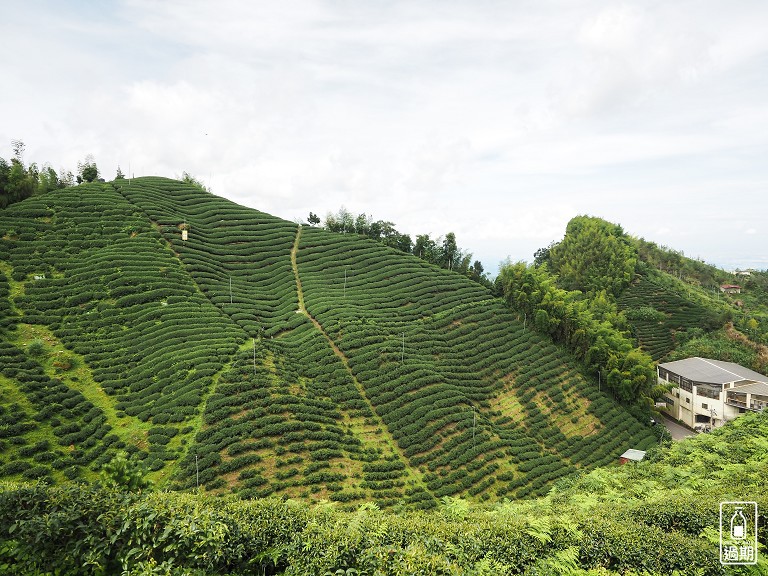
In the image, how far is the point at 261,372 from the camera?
30312 millimetres

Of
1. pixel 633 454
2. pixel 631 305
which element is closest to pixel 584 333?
pixel 633 454

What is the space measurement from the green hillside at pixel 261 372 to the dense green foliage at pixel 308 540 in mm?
15122

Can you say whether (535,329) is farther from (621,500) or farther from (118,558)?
(118,558)

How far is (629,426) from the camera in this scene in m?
39.4

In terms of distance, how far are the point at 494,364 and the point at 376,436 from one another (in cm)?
1585

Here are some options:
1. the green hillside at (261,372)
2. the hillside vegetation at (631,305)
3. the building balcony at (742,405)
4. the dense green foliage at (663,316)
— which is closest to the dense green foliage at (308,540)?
the green hillside at (261,372)

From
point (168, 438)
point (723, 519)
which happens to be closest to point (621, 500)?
point (723, 519)

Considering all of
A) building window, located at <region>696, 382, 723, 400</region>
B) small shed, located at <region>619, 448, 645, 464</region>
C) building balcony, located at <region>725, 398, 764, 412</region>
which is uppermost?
building window, located at <region>696, 382, 723, 400</region>

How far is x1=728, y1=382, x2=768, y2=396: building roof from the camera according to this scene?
40.3 m

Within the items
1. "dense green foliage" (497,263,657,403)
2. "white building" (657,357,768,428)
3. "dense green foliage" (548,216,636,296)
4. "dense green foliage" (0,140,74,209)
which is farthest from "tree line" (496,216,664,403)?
"dense green foliage" (0,140,74,209)

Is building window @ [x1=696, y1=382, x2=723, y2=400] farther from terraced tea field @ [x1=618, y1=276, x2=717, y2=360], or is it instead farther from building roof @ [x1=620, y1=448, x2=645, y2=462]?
building roof @ [x1=620, y1=448, x2=645, y2=462]

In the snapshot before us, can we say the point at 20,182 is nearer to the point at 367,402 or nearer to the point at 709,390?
the point at 367,402

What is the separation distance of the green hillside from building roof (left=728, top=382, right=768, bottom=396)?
1100 centimetres

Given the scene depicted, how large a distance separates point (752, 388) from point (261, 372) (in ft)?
157
